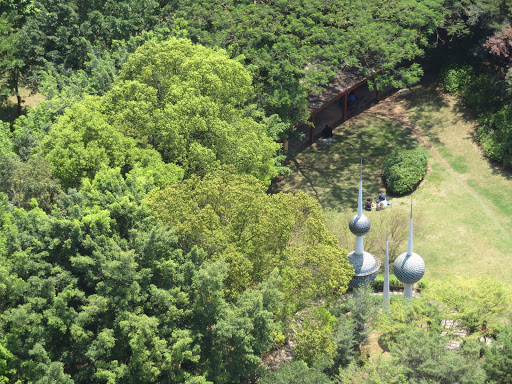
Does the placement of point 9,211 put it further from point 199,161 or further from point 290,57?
point 290,57

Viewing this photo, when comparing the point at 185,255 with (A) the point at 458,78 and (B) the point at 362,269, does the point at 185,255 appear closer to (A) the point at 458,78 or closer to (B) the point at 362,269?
(B) the point at 362,269

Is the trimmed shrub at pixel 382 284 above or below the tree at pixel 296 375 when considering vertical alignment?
above

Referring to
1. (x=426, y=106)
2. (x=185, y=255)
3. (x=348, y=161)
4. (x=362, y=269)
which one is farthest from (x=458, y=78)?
(x=185, y=255)

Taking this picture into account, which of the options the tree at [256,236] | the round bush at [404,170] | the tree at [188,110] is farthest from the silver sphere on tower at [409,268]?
the round bush at [404,170]

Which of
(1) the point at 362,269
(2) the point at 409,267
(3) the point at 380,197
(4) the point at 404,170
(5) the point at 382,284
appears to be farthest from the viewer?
(4) the point at 404,170

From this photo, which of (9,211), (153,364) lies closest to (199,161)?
(9,211)

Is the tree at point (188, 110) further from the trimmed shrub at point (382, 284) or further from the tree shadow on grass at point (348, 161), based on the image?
the trimmed shrub at point (382, 284)

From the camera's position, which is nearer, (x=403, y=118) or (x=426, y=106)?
(x=403, y=118)

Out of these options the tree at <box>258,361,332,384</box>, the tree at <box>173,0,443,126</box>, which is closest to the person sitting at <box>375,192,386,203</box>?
the tree at <box>173,0,443,126</box>
